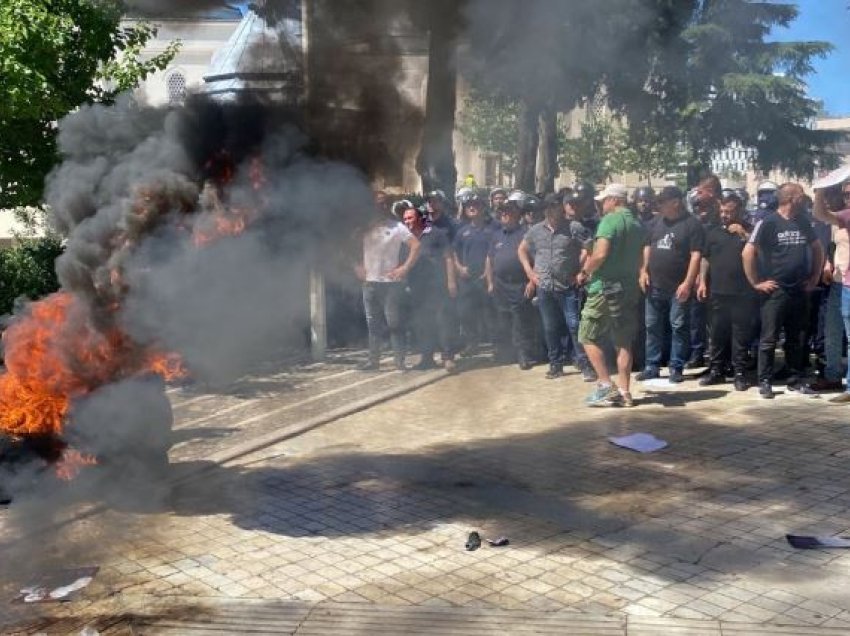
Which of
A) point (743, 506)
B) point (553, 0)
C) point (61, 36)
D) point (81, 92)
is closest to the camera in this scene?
point (553, 0)

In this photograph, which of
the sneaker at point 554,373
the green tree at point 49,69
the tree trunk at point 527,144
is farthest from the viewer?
the sneaker at point 554,373

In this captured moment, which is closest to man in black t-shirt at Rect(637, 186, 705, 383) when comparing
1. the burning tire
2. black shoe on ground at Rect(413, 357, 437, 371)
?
black shoe on ground at Rect(413, 357, 437, 371)

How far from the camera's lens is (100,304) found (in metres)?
5.20

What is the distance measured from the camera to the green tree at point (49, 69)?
7824 millimetres

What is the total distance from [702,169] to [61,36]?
693 cm

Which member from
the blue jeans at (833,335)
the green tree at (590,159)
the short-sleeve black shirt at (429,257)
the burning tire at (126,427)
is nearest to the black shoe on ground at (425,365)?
the short-sleeve black shirt at (429,257)

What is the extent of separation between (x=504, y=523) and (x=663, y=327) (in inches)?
168

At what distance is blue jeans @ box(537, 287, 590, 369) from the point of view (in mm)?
9086

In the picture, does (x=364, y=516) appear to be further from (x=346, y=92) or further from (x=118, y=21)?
(x=118, y=21)

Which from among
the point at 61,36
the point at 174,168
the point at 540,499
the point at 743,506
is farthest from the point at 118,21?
the point at 743,506

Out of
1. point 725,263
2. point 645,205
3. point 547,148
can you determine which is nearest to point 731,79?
point 725,263

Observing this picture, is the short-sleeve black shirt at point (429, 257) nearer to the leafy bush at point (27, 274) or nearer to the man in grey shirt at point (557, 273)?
the man in grey shirt at point (557, 273)

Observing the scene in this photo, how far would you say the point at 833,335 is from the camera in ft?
27.0

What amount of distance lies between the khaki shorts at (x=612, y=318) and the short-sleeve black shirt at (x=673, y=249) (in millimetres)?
854
